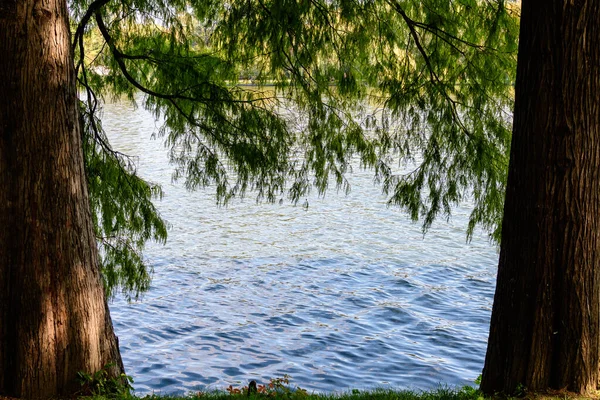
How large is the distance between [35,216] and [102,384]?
1.19 meters

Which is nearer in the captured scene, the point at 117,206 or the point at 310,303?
the point at 117,206

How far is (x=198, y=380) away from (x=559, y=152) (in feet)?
19.7

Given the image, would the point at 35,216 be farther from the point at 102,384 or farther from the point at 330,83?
the point at 330,83

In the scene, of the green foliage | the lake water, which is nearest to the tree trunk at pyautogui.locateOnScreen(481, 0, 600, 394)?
the lake water

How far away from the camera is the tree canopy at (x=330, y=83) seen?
22.1 feet

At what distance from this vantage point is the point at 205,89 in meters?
7.07

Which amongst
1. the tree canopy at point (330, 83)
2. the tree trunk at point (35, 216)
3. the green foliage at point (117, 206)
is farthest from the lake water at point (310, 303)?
the tree trunk at point (35, 216)

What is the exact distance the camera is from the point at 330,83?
7230mm

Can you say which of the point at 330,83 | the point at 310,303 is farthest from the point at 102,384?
the point at 310,303

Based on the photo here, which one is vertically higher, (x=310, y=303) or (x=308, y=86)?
(x=308, y=86)

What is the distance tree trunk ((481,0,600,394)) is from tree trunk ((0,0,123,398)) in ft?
9.44

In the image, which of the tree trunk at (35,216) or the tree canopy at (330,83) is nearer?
the tree trunk at (35,216)

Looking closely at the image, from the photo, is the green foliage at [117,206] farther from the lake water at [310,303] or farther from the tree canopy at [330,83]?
the lake water at [310,303]

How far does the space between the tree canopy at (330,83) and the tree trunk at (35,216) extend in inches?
92.0
